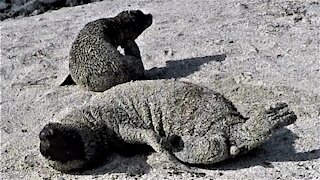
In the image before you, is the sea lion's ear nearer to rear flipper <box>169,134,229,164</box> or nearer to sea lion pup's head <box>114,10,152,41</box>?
sea lion pup's head <box>114,10,152,41</box>

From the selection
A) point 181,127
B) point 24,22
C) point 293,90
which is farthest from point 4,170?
point 24,22

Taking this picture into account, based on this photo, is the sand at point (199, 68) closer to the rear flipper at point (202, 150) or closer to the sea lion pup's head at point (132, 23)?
the rear flipper at point (202, 150)

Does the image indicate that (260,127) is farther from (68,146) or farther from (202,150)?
(68,146)

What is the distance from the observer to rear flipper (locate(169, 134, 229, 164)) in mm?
4668

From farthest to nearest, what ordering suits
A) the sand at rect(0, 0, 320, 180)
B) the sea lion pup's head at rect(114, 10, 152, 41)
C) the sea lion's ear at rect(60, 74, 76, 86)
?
1. the sea lion pup's head at rect(114, 10, 152, 41)
2. the sea lion's ear at rect(60, 74, 76, 86)
3. the sand at rect(0, 0, 320, 180)

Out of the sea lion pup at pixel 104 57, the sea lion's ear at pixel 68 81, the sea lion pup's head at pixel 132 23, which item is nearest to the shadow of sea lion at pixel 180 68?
the sea lion pup at pixel 104 57

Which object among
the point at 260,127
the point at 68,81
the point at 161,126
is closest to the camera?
the point at 260,127

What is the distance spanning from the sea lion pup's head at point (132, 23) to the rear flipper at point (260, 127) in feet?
8.37

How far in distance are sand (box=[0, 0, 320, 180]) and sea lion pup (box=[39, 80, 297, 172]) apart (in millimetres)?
132

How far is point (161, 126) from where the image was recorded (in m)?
5.00

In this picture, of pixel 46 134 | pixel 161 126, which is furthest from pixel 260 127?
pixel 46 134

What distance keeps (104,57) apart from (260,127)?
6.57ft

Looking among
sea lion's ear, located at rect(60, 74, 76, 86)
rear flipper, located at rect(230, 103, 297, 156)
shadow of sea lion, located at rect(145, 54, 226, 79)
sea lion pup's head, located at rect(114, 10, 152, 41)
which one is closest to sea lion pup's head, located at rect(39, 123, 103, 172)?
rear flipper, located at rect(230, 103, 297, 156)

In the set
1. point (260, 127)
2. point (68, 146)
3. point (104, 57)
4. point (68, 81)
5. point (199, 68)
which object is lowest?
point (68, 81)
